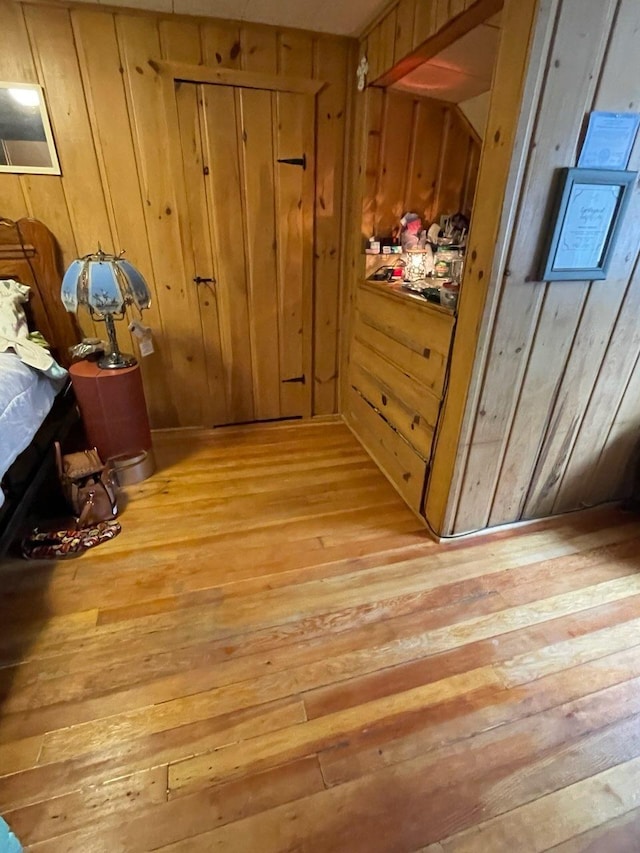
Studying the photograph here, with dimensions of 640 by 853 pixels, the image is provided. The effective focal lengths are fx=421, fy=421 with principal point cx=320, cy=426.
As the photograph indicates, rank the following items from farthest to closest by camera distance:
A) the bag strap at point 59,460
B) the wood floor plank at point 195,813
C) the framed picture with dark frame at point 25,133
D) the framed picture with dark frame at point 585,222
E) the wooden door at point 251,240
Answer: the wooden door at point 251,240 < the framed picture with dark frame at point 25,133 < the bag strap at point 59,460 < the framed picture with dark frame at point 585,222 < the wood floor plank at point 195,813

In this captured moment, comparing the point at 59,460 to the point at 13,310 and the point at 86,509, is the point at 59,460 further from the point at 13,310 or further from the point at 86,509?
the point at 13,310

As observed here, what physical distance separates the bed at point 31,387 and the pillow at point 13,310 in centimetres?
1

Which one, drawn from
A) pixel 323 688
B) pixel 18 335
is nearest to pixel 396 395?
pixel 323 688

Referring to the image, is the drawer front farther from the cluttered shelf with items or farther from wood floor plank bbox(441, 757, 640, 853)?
wood floor plank bbox(441, 757, 640, 853)

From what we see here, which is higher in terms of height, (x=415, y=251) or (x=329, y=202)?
(x=329, y=202)

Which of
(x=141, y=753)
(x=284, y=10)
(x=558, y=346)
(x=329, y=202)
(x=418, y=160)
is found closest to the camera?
(x=141, y=753)

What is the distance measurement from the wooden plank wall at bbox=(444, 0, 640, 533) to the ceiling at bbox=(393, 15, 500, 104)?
2.16ft

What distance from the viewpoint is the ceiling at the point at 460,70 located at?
1782 millimetres

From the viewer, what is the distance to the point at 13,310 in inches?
80.0

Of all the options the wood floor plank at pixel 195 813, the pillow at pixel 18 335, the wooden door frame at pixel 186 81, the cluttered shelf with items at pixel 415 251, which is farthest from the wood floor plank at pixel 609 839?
the wooden door frame at pixel 186 81

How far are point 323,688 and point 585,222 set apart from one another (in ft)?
5.69

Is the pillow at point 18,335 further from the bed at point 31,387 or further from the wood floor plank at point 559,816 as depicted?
the wood floor plank at point 559,816

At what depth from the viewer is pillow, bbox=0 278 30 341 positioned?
197 centimetres

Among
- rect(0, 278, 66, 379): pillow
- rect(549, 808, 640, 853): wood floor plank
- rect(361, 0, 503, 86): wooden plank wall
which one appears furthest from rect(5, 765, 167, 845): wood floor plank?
rect(361, 0, 503, 86): wooden plank wall
